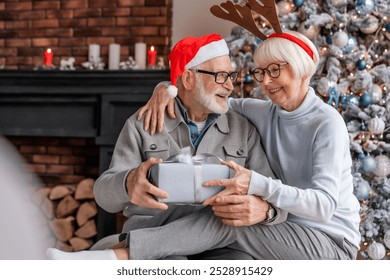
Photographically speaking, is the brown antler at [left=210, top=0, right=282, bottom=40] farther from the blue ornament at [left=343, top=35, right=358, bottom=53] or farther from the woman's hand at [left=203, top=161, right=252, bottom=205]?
the blue ornament at [left=343, top=35, right=358, bottom=53]

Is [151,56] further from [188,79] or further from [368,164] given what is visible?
[188,79]

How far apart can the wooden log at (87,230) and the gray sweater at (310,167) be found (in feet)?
5.78

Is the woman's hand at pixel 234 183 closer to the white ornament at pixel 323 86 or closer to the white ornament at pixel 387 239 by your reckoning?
the white ornament at pixel 323 86

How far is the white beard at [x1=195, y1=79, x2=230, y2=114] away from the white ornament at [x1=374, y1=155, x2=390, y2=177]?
1185 mm

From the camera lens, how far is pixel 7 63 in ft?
11.8

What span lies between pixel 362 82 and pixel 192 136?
1.17m

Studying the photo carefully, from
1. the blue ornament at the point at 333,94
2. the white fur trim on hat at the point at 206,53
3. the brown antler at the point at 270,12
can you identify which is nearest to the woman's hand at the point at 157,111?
the white fur trim on hat at the point at 206,53

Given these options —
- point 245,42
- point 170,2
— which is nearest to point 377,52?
point 245,42

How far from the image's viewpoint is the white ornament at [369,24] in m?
2.63

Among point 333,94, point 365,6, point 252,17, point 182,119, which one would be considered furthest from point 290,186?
point 365,6

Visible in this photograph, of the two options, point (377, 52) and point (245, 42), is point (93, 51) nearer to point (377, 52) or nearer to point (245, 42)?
point (245, 42)

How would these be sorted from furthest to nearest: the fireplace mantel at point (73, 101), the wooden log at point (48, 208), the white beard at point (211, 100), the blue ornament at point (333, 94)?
the wooden log at point (48, 208) → the fireplace mantel at point (73, 101) → the blue ornament at point (333, 94) → the white beard at point (211, 100)
